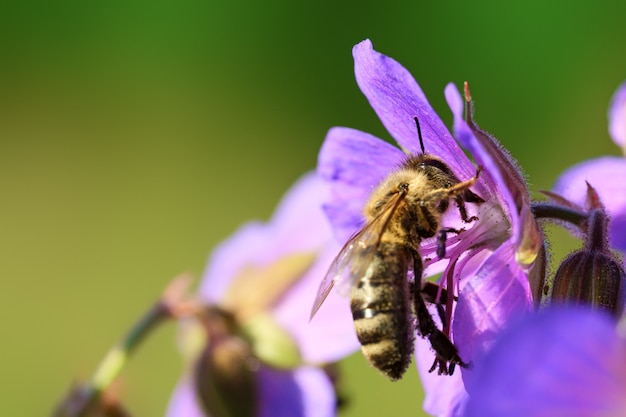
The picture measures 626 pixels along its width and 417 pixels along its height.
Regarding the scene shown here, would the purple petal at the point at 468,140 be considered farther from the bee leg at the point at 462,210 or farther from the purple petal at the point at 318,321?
the purple petal at the point at 318,321

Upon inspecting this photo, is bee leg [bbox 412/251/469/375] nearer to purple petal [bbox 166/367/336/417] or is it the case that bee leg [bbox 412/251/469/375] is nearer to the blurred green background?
purple petal [bbox 166/367/336/417]

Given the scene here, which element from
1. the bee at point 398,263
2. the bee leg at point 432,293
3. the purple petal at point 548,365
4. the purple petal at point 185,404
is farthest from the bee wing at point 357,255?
the purple petal at point 185,404

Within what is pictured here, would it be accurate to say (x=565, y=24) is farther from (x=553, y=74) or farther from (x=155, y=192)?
(x=155, y=192)

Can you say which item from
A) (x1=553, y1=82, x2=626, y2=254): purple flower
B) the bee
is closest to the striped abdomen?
the bee

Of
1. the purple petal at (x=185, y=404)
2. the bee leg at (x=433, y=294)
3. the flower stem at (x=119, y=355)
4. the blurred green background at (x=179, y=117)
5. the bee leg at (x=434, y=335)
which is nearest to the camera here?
the bee leg at (x=434, y=335)

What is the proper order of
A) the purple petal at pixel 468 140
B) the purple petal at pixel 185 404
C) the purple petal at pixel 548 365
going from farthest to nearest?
the purple petal at pixel 185 404 → the purple petal at pixel 468 140 → the purple petal at pixel 548 365
